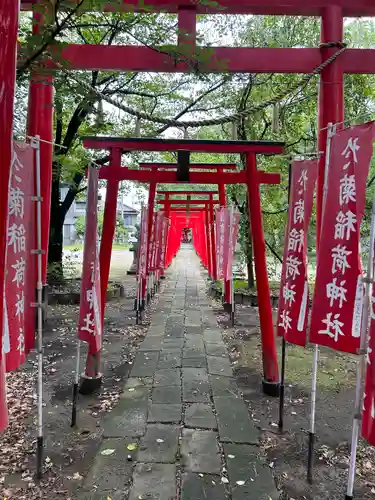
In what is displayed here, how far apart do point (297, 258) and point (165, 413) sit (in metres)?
2.34

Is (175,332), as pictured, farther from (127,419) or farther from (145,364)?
(127,419)

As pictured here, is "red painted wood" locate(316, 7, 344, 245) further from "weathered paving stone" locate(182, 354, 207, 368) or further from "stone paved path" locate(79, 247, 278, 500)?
"weathered paving stone" locate(182, 354, 207, 368)

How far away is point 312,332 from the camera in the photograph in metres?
3.13

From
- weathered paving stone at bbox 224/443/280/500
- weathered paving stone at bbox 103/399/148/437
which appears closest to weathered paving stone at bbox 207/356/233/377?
weathered paving stone at bbox 103/399/148/437

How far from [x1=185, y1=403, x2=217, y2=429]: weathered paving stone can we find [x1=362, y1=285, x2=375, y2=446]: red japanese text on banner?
2121 millimetres

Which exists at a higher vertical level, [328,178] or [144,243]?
[328,178]

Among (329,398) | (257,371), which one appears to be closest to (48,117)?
(257,371)

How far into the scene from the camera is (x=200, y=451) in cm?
372

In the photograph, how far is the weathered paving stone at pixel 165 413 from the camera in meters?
4.40

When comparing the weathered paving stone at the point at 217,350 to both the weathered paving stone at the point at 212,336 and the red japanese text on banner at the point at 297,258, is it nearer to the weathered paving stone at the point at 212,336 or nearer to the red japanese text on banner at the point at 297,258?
the weathered paving stone at the point at 212,336

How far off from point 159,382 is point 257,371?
1.62 metres

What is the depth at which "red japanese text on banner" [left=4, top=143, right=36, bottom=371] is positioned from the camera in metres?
2.97

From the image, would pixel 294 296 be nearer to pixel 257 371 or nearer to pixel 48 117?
pixel 257 371

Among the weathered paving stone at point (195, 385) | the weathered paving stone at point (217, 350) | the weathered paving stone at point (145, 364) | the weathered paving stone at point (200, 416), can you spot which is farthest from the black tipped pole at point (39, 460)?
the weathered paving stone at point (217, 350)
